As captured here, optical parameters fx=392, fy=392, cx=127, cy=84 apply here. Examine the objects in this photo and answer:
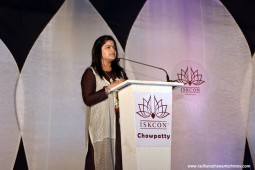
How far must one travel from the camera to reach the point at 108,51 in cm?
307

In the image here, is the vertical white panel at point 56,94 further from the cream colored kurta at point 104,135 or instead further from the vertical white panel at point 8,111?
the cream colored kurta at point 104,135

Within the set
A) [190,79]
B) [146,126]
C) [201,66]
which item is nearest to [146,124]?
[146,126]

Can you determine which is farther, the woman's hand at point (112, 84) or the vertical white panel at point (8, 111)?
the vertical white panel at point (8, 111)

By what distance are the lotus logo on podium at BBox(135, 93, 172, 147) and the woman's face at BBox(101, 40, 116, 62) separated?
2.29 ft

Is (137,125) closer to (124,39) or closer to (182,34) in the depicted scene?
(124,39)

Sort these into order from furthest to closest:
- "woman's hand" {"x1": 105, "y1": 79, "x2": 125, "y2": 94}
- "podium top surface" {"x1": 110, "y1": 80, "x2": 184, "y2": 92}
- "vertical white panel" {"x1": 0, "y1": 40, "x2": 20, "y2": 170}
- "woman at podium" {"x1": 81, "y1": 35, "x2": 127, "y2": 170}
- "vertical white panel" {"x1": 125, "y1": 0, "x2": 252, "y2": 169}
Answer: "vertical white panel" {"x1": 125, "y1": 0, "x2": 252, "y2": 169} < "vertical white panel" {"x1": 0, "y1": 40, "x2": 20, "y2": 170} < "woman at podium" {"x1": 81, "y1": 35, "x2": 127, "y2": 170} < "woman's hand" {"x1": 105, "y1": 79, "x2": 125, "y2": 94} < "podium top surface" {"x1": 110, "y1": 80, "x2": 184, "y2": 92}

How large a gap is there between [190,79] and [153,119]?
1851 mm

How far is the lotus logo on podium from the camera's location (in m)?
2.43

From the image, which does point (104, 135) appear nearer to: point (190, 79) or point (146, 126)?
point (146, 126)

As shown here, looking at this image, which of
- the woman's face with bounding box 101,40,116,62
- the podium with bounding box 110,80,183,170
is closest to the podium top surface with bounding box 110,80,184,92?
the podium with bounding box 110,80,183,170

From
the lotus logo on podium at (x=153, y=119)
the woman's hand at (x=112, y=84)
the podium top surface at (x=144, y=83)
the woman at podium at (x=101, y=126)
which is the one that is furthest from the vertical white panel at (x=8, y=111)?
the lotus logo on podium at (x=153, y=119)

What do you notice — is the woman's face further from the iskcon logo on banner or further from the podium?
the iskcon logo on banner

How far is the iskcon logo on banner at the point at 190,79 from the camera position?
421cm

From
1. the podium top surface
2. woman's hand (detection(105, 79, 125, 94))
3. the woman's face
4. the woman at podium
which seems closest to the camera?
the podium top surface
